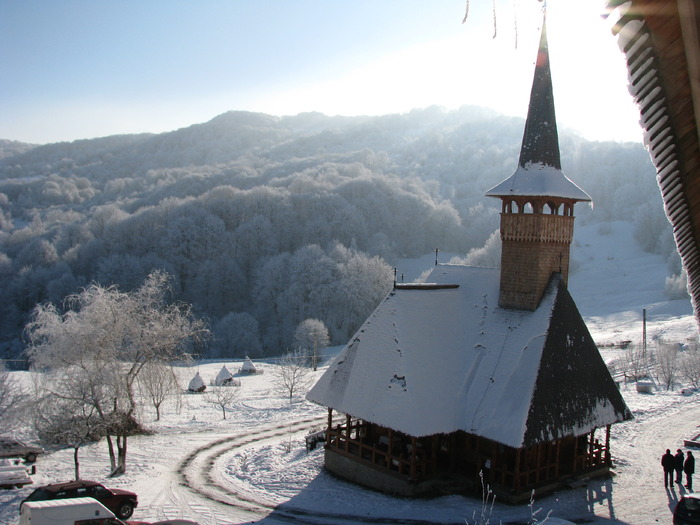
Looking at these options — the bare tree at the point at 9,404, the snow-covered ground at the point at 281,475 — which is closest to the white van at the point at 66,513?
the snow-covered ground at the point at 281,475

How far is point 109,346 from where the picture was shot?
2012 cm

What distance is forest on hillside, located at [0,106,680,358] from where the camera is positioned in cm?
7712

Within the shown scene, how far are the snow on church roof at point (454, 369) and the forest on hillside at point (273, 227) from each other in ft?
170

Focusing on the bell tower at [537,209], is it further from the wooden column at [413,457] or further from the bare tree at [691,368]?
the bare tree at [691,368]

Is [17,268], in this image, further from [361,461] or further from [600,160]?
[600,160]

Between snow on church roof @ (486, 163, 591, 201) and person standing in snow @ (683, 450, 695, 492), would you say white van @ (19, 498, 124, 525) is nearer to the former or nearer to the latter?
snow on church roof @ (486, 163, 591, 201)

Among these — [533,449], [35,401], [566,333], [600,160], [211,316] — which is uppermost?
[600,160]

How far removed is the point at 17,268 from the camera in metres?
87.9

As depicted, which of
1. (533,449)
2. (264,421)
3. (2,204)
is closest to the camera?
(533,449)

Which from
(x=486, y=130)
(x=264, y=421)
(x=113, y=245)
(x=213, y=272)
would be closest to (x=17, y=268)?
(x=113, y=245)

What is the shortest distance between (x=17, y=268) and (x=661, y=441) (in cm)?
8967

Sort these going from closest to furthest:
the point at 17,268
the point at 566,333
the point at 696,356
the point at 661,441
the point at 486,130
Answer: the point at 566,333 → the point at 661,441 → the point at 696,356 → the point at 17,268 → the point at 486,130

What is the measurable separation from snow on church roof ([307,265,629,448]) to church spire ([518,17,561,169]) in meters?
4.29

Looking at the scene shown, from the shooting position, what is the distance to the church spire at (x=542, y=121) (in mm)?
20141
